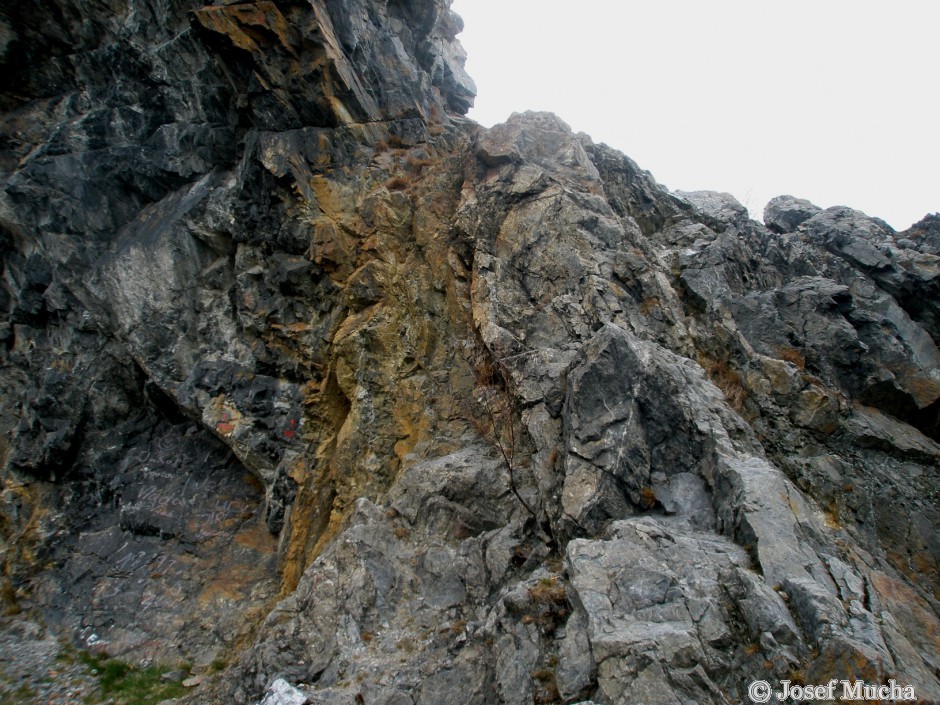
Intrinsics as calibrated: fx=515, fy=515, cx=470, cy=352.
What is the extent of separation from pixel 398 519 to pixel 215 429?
7678 millimetres

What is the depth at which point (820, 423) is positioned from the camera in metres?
11.9

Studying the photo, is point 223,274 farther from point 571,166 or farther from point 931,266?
point 931,266

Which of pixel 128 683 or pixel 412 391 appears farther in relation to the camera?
pixel 412 391

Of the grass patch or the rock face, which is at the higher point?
the rock face

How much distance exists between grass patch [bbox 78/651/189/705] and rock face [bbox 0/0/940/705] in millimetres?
488

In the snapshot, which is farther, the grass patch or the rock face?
the grass patch

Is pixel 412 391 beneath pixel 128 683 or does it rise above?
above

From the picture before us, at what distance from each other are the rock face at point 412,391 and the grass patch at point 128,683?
1.60 feet

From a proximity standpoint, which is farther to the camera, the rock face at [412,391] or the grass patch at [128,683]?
the grass patch at [128,683]

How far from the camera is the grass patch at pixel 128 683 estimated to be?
1261 centimetres

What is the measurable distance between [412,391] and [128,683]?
10308mm

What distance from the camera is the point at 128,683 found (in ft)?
43.1

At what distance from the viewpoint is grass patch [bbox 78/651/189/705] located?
41.4 feet

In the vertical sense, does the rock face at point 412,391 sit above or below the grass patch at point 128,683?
above
